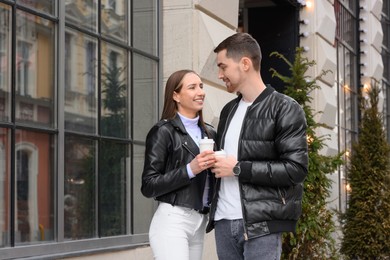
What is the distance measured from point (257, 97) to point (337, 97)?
458 inches

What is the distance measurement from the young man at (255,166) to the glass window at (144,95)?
3.38 metres

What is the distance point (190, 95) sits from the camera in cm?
531

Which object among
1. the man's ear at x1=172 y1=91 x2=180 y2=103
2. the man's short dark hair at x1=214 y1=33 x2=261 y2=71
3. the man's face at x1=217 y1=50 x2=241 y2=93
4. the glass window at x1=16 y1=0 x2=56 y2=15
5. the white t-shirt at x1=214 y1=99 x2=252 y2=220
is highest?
the glass window at x1=16 y1=0 x2=56 y2=15

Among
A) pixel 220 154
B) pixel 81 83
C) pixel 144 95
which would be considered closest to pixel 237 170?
pixel 220 154

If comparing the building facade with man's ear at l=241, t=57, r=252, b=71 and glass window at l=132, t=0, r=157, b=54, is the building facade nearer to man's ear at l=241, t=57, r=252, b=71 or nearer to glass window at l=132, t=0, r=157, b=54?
glass window at l=132, t=0, r=157, b=54

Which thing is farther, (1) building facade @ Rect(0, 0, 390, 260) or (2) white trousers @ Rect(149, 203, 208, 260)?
(1) building facade @ Rect(0, 0, 390, 260)

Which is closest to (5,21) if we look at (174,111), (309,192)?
(174,111)

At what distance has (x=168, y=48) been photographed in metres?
8.90

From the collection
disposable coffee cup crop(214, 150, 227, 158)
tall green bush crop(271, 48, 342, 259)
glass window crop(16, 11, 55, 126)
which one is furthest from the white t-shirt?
tall green bush crop(271, 48, 342, 259)

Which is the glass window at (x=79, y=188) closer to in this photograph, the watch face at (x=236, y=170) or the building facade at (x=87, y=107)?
the building facade at (x=87, y=107)

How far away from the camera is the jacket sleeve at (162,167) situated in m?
5.11

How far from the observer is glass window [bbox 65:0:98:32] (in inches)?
281

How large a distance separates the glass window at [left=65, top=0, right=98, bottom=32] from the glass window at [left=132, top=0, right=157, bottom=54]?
2.70 ft

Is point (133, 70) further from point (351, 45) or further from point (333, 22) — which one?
point (351, 45)
